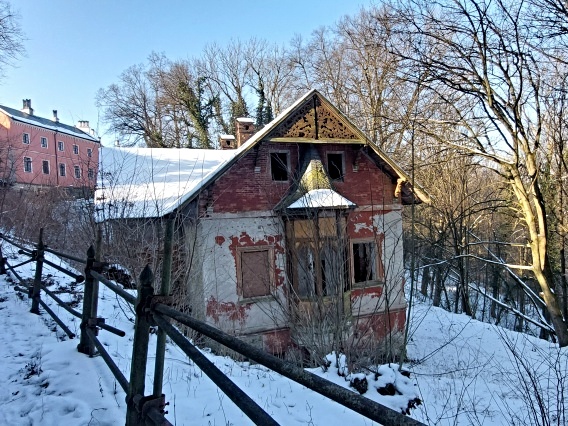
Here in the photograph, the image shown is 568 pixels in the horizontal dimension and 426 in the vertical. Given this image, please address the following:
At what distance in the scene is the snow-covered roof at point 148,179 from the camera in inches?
349

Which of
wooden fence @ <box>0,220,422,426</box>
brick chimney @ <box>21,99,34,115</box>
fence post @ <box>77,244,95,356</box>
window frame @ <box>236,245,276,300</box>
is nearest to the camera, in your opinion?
wooden fence @ <box>0,220,422,426</box>

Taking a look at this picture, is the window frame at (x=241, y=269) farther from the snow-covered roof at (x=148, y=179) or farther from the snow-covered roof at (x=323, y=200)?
the snow-covered roof at (x=148, y=179)

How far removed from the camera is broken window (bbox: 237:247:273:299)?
35.3ft

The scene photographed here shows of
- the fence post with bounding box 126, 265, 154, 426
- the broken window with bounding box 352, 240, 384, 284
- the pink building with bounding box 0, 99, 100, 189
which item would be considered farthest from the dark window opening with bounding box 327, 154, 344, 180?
the pink building with bounding box 0, 99, 100, 189

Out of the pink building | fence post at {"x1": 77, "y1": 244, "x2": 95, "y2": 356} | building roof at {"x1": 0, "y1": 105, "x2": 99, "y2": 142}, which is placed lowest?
fence post at {"x1": 77, "y1": 244, "x2": 95, "y2": 356}

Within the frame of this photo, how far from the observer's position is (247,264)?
35.6ft

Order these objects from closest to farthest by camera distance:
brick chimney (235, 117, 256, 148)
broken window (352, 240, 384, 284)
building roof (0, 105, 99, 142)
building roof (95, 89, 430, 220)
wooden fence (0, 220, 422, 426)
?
1. wooden fence (0, 220, 422, 426)
2. building roof (95, 89, 430, 220)
3. broken window (352, 240, 384, 284)
4. brick chimney (235, 117, 256, 148)
5. building roof (0, 105, 99, 142)

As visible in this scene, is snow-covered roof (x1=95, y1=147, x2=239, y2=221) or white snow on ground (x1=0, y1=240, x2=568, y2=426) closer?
white snow on ground (x1=0, y1=240, x2=568, y2=426)

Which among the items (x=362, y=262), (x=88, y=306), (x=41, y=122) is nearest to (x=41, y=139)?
(x=41, y=122)

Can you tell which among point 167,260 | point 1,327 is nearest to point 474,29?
point 167,260

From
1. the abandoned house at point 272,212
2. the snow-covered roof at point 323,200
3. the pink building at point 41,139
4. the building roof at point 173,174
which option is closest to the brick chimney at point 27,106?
the pink building at point 41,139

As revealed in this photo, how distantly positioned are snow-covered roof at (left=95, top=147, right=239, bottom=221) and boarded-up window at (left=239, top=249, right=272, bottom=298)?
8.54 feet

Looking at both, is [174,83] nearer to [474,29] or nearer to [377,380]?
[474,29]

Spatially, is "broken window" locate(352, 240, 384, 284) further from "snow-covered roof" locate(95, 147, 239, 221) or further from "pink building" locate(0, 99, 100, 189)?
"pink building" locate(0, 99, 100, 189)
